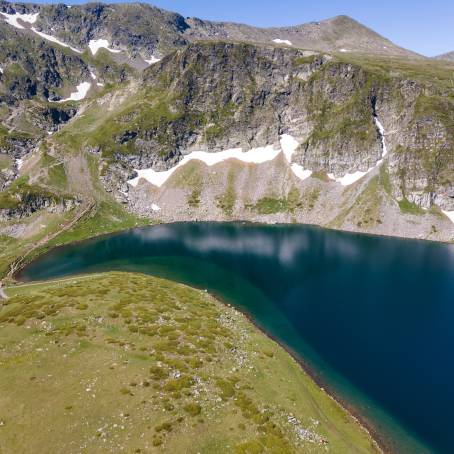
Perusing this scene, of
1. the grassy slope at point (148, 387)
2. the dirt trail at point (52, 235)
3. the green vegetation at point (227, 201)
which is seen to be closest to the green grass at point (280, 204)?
the green vegetation at point (227, 201)

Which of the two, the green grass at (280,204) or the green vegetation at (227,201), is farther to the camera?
the green vegetation at (227,201)

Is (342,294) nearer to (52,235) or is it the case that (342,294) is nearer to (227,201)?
(227,201)

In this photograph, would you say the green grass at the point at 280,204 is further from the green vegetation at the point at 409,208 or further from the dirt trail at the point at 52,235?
the dirt trail at the point at 52,235

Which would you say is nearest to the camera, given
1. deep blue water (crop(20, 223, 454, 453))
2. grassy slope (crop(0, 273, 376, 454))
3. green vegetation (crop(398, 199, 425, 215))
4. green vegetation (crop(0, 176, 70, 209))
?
grassy slope (crop(0, 273, 376, 454))

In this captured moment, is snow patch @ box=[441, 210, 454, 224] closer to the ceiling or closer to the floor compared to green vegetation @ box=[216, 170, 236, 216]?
closer to the ceiling

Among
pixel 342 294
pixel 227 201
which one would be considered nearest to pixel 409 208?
pixel 227 201

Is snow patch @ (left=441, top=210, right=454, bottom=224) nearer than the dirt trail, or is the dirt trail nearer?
the dirt trail

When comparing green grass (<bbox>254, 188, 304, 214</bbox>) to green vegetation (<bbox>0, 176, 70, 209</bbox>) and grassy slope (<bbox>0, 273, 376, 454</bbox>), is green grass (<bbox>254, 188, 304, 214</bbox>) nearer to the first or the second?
green vegetation (<bbox>0, 176, 70, 209</bbox>)

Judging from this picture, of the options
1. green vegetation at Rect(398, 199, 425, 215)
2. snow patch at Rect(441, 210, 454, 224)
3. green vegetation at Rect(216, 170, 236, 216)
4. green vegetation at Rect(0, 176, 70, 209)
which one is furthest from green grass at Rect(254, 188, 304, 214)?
green vegetation at Rect(0, 176, 70, 209)
